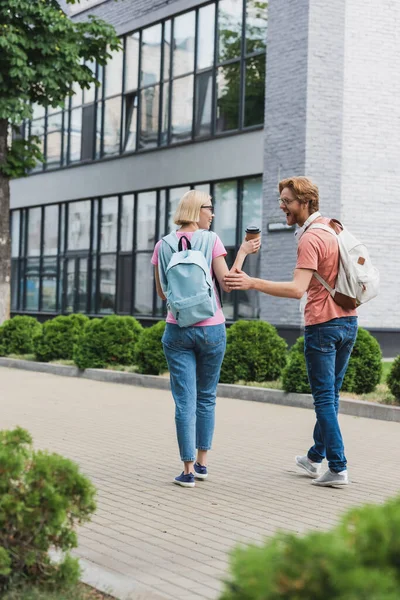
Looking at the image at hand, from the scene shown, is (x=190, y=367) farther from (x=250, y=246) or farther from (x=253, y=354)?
(x=253, y=354)

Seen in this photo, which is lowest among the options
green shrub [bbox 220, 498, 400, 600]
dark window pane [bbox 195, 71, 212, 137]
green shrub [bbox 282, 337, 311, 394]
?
green shrub [bbox 282, 337, 311, 394]

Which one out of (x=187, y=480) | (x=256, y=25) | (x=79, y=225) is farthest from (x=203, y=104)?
(x=187, y=480)

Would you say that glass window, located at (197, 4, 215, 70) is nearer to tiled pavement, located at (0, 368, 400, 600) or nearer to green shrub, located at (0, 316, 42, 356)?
green shrub, located at (0, 316, 42, 356)

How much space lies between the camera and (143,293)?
85.8 feet

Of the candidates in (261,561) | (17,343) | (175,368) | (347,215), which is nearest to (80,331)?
(17,343)

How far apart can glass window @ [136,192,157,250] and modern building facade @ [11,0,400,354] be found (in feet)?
0.10

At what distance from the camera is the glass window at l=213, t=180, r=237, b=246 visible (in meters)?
23.0

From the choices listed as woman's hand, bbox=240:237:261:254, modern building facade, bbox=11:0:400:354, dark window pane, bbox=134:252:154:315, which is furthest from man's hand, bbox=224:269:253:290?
dark window pane, bbox=134:252:154:315

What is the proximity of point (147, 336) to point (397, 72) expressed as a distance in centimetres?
853

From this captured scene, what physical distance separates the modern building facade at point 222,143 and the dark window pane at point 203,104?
0.13 ft

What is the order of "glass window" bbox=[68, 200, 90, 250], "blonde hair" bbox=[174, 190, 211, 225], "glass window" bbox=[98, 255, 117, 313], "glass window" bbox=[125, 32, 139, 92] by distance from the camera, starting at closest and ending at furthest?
"blonde hair" bbox=[174, 190, 211, 225] → "glass window" bbox=[125, 32, 139, 92] → "glass window" bbox=[98, 255, 117, 313] → "glass window" bbox=[68, 200, 90, 250]

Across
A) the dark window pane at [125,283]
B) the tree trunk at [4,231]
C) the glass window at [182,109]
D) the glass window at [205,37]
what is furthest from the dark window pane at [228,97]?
the dark window pane at [125,283]

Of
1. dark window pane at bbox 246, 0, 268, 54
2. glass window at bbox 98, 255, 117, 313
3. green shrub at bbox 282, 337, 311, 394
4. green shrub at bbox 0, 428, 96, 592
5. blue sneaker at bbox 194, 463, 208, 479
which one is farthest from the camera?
glass window at bbox 98, 255, 117, 313

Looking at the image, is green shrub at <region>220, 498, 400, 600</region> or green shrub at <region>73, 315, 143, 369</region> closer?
green shrub at <region>220, 498, 400, 600</region>
